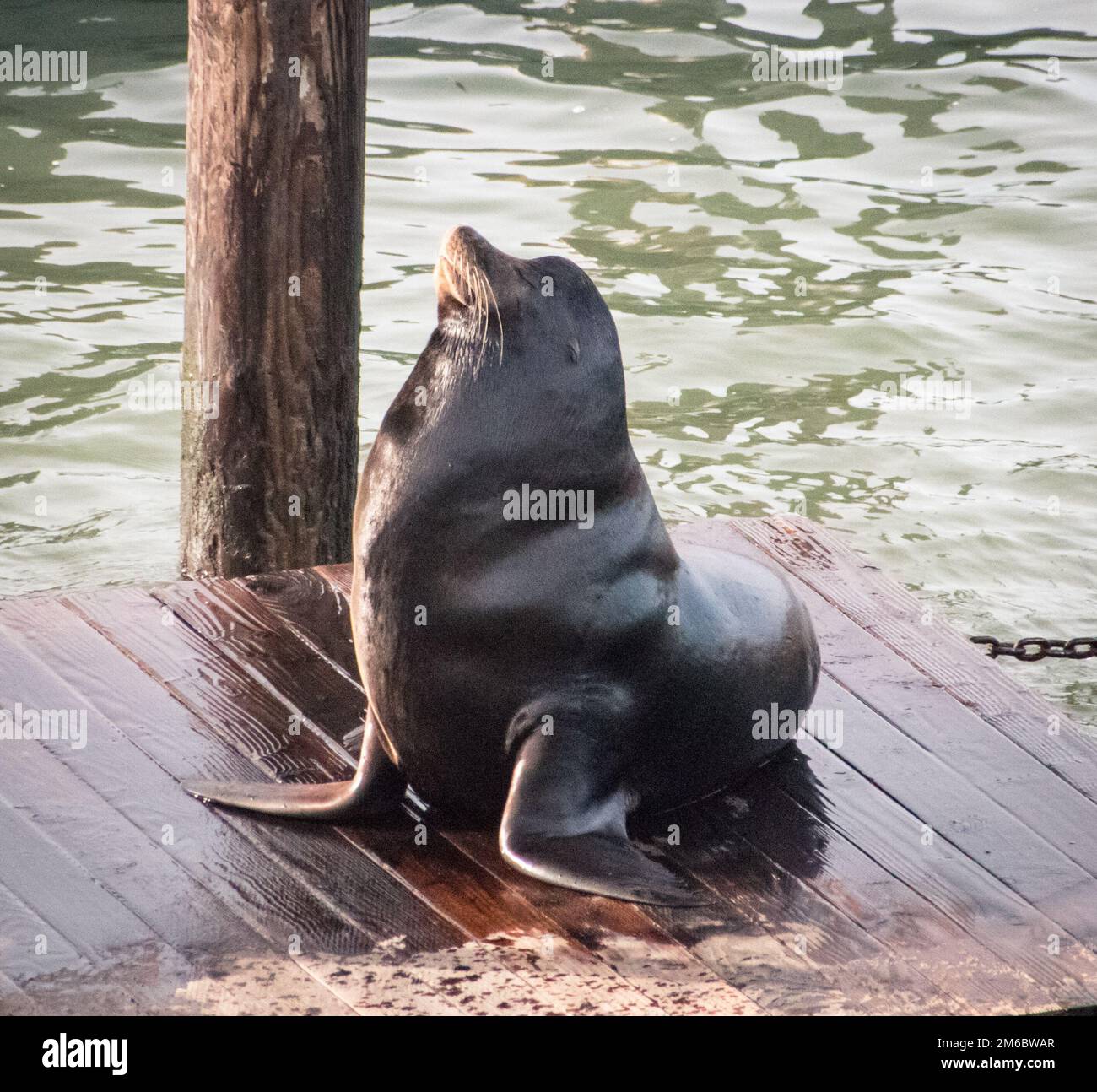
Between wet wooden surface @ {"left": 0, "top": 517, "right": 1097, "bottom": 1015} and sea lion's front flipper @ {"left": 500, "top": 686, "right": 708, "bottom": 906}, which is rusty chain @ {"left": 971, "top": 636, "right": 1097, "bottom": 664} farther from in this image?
sea lion's front flipper @ {"left": 500, "top": 686, "right": 708, "bottom": 906}

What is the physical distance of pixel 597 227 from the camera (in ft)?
34.1

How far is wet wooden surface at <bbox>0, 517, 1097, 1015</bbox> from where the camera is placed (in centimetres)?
334

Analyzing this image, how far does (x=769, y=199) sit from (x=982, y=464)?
3.19 m

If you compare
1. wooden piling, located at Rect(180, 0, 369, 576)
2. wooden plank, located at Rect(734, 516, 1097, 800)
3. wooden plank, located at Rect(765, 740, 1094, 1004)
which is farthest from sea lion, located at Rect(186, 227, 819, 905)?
wooden piling, located at Rect(180, 0, 369, 576)

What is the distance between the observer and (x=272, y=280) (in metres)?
5.07

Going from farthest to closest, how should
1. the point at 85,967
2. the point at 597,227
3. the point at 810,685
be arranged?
the point at 597,227
the point at 810,685
the point at 85,967

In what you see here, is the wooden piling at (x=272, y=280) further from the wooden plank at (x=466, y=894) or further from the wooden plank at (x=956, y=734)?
the wooden plank at (x=956, y=734)

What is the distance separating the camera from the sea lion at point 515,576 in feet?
12.0

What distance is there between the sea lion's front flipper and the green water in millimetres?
3316

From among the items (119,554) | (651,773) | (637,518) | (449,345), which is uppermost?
(449,345)

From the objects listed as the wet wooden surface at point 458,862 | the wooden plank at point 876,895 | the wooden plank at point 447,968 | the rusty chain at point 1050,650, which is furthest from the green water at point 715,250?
the wooden plank at point 447,968

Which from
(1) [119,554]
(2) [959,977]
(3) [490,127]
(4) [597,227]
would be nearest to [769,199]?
(4) [597,227]

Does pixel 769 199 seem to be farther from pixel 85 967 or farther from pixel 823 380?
pixel 85 967

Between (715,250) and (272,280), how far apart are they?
5.63m
